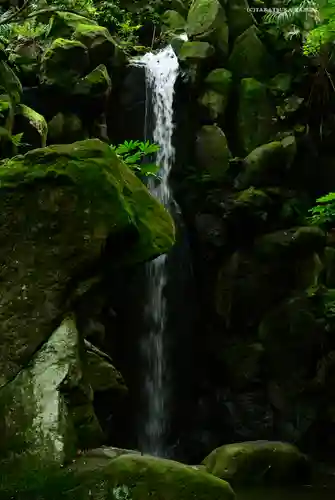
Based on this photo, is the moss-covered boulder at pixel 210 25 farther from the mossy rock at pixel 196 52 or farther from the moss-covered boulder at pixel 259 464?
the moss-covered boulder at pixel 259 464

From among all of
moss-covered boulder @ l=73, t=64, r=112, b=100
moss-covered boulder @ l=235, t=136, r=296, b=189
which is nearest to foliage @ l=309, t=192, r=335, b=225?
moss-covered boulder @ l=235, t=136, r=296, b=189

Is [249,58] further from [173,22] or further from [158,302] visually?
[158,302]

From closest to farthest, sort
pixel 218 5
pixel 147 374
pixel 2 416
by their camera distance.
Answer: pixel 2 416 < pixel 147 374 < pixel 218 5

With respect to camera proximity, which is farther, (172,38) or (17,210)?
(172,38)

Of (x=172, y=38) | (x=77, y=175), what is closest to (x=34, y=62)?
(x=172, y=38)

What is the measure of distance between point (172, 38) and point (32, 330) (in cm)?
1216

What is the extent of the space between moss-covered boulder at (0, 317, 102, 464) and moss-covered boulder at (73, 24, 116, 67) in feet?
31.7

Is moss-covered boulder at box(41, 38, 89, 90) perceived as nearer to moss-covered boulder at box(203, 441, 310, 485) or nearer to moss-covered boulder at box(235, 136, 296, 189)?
moss-covered boulder at box(235, 136, 296, 189)

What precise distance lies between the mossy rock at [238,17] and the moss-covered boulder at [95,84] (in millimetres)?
3428

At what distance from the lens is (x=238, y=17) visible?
Result: 1463 centimetres

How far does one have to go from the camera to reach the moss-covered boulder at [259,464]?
925cm

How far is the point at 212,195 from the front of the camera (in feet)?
42.9

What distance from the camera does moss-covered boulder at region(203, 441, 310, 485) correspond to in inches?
364

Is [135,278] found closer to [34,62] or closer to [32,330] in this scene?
[34,62]
